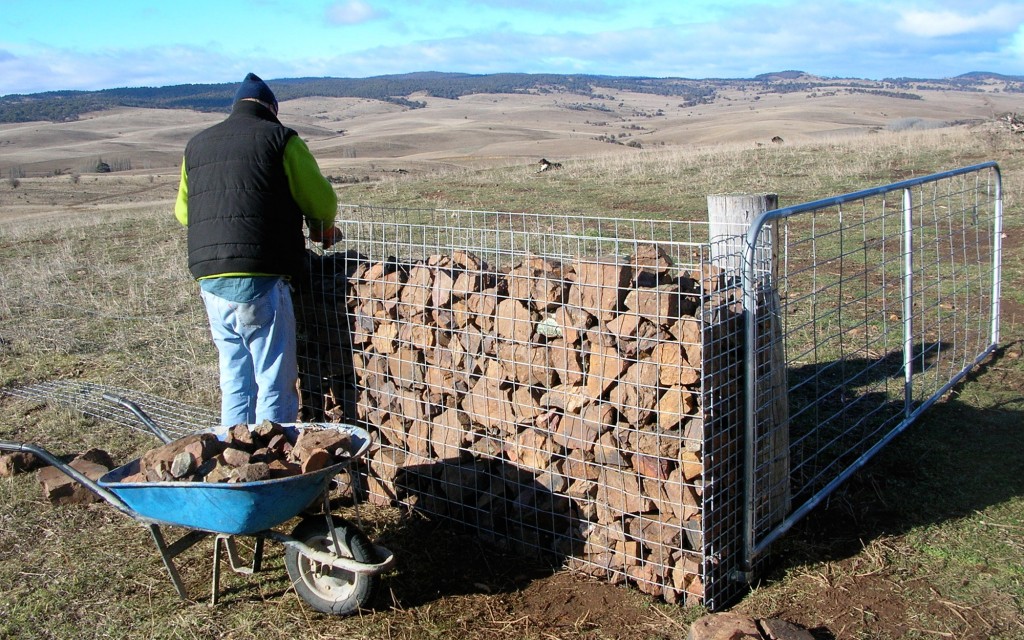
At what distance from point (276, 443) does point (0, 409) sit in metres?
4.25

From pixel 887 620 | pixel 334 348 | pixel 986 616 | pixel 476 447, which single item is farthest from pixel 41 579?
pixel 986 616

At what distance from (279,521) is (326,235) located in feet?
6.03

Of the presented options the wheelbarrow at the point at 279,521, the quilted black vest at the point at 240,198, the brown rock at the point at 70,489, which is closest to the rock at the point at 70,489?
the brown rock at the point at 70,489

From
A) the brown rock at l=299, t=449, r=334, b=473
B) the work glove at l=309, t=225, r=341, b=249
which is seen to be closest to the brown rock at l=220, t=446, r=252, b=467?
the brown rock at l=299, t=449, r=334, b=473

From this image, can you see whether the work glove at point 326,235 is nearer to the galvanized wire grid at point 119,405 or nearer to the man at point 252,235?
the man at point 252,235

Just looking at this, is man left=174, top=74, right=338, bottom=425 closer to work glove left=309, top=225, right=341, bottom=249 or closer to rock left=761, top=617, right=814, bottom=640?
work glove left=309, top=225, right=341, bottom=249

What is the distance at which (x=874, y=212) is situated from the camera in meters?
12.2

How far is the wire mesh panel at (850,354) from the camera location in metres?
3.98

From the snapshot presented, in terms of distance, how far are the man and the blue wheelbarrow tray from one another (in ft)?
3.16

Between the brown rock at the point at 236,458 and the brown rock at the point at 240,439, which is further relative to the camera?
the brown rock at the point at 240,439

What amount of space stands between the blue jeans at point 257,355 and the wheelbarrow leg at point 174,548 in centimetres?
80

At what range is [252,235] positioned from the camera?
4309mm

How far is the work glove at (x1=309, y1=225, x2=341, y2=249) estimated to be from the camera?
4.83 meters

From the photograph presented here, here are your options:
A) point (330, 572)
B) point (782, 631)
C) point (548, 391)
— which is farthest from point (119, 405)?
point (782, 631)
